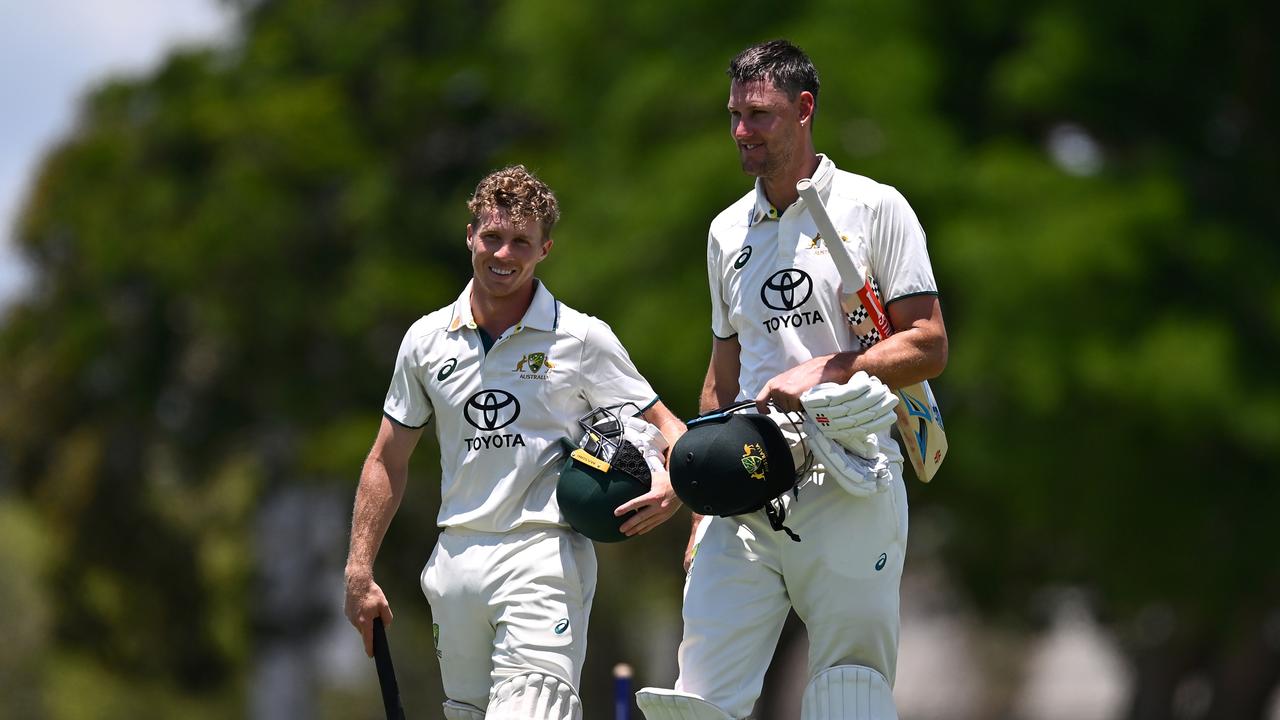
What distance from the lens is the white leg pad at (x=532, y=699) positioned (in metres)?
5.51

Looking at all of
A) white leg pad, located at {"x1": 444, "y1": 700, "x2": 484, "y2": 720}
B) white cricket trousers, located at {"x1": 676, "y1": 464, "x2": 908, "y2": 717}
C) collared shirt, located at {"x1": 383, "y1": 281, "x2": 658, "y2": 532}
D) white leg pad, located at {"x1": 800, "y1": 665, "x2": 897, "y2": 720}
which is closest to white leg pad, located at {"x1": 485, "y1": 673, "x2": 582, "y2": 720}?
white leg pad, located at {"x1": 444, "y1": 700, "x2": 484, "y2": 720}

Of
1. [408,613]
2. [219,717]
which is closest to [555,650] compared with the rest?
[408,613]

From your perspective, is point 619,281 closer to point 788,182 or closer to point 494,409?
point 494,409

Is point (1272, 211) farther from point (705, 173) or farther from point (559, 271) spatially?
point (559, 271)

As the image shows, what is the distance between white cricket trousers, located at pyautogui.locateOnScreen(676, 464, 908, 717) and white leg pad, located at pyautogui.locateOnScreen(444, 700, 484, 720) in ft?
2.46

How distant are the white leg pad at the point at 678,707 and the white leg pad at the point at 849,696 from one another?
0.27 m

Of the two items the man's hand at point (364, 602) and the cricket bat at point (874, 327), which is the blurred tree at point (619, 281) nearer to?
the cricket bat at point (874, 327)

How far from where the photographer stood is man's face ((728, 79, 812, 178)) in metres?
5.36

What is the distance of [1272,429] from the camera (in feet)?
48.1

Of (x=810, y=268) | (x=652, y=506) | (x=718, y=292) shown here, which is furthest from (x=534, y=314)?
(x=810, y=268)

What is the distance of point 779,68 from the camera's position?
5.38 metres

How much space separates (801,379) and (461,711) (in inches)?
63.8

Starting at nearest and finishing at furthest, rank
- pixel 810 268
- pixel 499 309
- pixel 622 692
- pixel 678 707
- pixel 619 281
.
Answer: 1. pixel 678 707
2. pixel 810 268
3. pixel 499 309
4. pixel 622 692
5. pixel 619 281

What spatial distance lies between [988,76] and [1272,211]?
2908 mm
